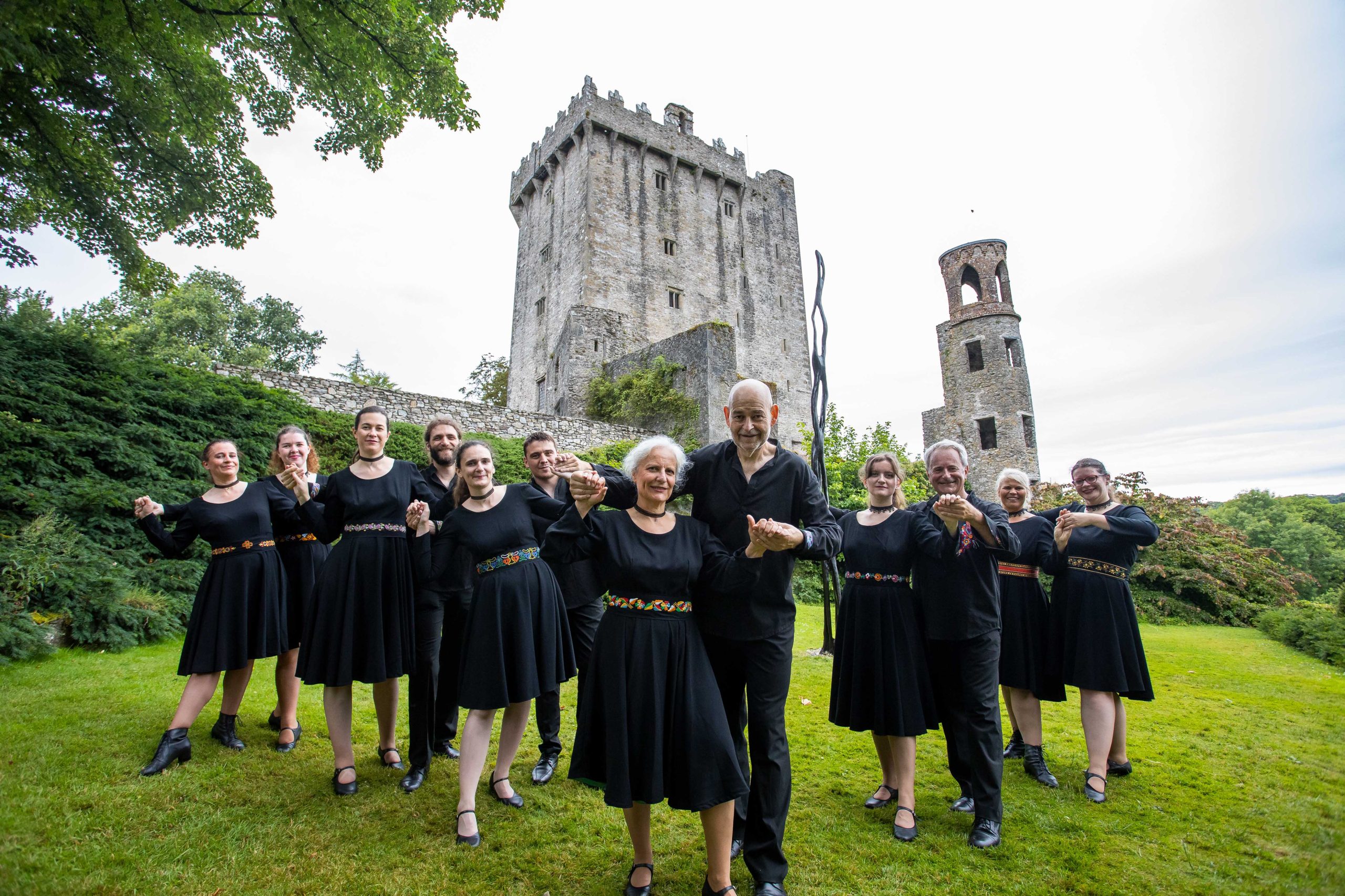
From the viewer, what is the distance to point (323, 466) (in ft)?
41.5

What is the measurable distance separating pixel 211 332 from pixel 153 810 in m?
38.4

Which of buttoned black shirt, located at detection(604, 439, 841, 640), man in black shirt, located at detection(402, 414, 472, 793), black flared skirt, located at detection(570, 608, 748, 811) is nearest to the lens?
black flared skirt, located at detection(570, 608, 748, 811)

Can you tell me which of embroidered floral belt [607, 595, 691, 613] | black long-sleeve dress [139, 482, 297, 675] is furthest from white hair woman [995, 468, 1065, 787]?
black long-sleeve dress [139, 482, 297, 675]

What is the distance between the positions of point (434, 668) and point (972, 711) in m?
3.35

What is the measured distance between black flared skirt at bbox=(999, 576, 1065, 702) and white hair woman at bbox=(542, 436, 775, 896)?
264cm

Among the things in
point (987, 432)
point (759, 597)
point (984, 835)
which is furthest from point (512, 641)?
point (987, 432)

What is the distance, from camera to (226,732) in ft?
14.1

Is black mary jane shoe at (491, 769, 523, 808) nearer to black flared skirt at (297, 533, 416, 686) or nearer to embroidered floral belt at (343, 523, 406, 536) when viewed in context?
black flared skirt at (297, 533, 416, 686)

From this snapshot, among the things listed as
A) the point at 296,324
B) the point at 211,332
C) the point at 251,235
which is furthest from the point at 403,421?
the point at 296,324

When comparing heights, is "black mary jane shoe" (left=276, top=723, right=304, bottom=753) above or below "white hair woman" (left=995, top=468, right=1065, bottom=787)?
below

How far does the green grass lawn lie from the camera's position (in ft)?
8.64

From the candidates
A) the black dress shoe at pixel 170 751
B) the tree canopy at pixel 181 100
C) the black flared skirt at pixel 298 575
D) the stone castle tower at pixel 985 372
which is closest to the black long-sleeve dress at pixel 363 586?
the black flared skirt at pixel 298 575

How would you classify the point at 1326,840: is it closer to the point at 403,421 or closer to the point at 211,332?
the point at 403,421

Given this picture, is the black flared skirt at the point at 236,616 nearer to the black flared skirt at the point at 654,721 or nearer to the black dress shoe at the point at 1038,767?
the black flared skirt at the point at 654,721
